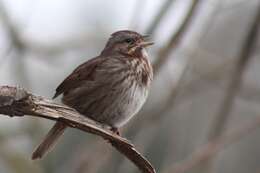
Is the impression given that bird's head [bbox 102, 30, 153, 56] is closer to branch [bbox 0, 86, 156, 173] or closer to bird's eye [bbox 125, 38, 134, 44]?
bird's eye [bbox 125, 38, 134, 44]

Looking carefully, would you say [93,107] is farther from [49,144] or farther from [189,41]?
[189,41]

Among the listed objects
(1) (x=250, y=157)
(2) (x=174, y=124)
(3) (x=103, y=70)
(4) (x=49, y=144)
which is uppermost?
(3) (x=103, y=70)

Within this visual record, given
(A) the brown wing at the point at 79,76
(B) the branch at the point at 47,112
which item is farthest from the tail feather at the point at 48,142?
(B) the branch at the point at 47,112

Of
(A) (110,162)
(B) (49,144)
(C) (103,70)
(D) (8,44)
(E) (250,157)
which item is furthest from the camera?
(E) (250,157)

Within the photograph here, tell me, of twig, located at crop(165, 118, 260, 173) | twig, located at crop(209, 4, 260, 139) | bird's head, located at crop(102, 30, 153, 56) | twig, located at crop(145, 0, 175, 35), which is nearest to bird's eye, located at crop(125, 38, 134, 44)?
bird's head, located at crop(102, 30, 153, 56)

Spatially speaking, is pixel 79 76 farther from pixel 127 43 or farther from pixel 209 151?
pixel 209 151

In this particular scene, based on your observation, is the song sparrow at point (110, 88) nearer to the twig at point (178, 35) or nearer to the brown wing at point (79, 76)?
the brown wing at point (79, 76)

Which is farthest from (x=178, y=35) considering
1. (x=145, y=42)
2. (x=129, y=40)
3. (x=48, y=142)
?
(x=48, y=142)

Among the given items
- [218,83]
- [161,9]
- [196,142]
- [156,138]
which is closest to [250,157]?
[196,142]
